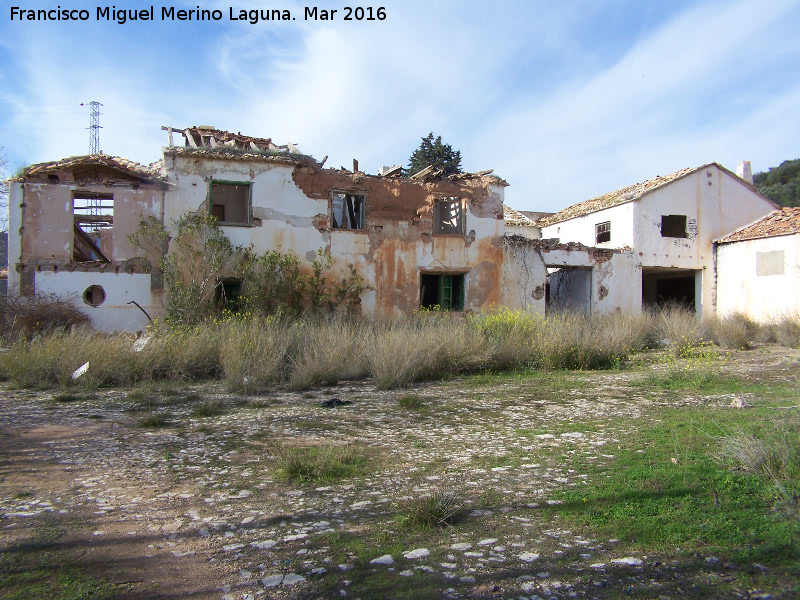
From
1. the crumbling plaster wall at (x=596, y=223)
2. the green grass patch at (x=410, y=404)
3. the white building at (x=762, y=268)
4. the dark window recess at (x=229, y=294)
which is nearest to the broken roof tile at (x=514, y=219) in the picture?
the crumbling plaster wall at (x=596, y=223)

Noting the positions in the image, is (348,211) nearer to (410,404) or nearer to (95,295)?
(95,295)

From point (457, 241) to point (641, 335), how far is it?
19.8 ft

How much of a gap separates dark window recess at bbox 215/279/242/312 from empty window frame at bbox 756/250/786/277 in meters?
17.7

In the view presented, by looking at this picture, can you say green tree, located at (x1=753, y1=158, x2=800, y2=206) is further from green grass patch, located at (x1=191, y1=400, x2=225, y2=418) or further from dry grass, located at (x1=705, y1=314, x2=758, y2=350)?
green grass patch, located at (x1=191, y1=400, x2=225, y2=418)

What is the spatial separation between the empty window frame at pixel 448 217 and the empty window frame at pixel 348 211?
2.41m

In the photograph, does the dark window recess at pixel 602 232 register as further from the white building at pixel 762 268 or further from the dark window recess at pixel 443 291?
the dark window recess at pixel 443 291

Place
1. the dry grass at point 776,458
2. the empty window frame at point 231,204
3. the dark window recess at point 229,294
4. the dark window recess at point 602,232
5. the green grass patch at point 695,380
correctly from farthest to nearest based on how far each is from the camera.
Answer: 1. the dark window recess at point 602,232
2. the empty window frame at point 231,204
3. the dark window recess at point 229,294
4. the green grass patch at point 695,380
5. the dry grass at point 776,458

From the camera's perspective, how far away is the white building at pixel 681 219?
65.0ft

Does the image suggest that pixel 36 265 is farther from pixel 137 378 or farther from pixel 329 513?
pixel 329 513

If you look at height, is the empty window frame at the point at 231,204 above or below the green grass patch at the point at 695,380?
above

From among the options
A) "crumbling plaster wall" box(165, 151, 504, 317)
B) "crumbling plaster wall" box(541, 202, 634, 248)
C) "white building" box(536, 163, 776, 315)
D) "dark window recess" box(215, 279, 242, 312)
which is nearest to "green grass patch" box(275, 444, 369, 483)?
"dark window recess" box(215, 279, 242, 312)

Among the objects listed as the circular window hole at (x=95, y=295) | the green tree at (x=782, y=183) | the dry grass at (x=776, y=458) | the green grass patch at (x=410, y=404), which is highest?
the green tree at (x=782, y=183)

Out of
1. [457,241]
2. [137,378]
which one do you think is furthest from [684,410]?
[457,241]

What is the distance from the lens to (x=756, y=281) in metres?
19.0
